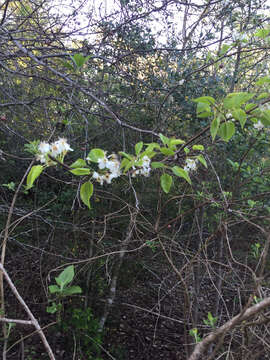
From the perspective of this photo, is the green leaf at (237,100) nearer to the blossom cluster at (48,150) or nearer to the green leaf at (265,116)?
the green leaf at (265,116)

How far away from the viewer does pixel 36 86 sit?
11.3 ft

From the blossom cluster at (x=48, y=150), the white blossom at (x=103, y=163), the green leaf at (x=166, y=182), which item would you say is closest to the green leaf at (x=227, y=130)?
the green leaf at (x=166, y=182)

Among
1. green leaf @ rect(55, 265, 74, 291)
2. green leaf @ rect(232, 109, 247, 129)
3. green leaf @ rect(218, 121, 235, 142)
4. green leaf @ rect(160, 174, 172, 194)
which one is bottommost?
green leaf @ rect(55, 265, 74, 291)

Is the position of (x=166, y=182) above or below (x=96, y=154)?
below

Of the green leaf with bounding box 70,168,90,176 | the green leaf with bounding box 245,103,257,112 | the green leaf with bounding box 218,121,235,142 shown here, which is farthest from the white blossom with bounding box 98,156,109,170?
the green leaf with bounding box 245,103,257,112

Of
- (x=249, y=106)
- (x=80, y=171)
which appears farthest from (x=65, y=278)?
(x=249, y=106)

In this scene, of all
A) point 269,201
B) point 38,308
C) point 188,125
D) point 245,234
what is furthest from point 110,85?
point 38,308

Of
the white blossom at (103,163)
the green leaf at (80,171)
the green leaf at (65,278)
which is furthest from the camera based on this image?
the green leaf at (65,278)

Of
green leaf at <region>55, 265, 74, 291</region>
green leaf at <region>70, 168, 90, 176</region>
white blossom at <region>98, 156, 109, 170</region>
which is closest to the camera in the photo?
green leaf at <region>70, 168, 90, 176</region>

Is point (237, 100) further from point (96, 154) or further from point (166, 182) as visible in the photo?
point (96, 154)

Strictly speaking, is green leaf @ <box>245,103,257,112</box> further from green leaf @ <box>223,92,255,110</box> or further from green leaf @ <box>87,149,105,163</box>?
green leaf @ <box>87,149,105,163</box>

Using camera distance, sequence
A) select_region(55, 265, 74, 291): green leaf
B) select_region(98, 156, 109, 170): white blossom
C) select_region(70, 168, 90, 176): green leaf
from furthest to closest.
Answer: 1. select_region(55, 265, 74, 291): green leaf
2. select_region(98, 156, 109, 170): white blossom
3. select_region(70, 168, 90, 176): green leaf

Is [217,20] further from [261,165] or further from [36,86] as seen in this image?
[36,86]

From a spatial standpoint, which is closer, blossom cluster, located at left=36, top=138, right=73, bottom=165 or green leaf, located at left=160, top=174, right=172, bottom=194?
blossom cluster, located at left=36, top=138, right=73, bottom=165
